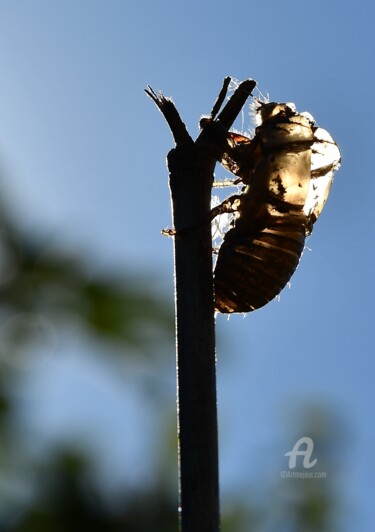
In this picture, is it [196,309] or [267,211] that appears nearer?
[196,309]

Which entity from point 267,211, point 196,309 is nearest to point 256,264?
point 267,211

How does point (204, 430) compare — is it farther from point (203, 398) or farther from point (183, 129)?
point (183, 129)

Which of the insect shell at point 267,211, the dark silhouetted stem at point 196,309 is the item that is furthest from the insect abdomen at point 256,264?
the dark silhouetted stem at point 196,309

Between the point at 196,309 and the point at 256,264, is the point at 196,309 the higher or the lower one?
the lower one

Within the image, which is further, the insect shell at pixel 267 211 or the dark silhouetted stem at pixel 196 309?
the insect shell at pixel 267 211

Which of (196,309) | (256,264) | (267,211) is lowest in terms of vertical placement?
(196,309)

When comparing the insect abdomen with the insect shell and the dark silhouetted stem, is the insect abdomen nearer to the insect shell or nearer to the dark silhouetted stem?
the insect shell

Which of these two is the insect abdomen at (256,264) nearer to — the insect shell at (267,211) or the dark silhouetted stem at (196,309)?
the insect shell at (267,211)

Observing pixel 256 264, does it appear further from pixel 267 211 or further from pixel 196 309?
pixel 196 309

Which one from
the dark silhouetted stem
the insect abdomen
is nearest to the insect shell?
the insect abdomen
